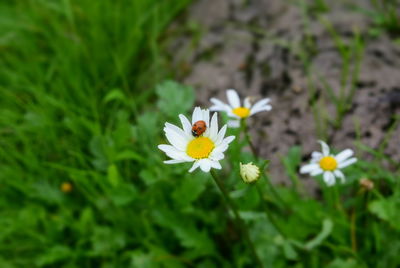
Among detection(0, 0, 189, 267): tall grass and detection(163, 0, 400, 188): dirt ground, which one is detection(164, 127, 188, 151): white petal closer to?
detection(0, 0, 189, 267): tall grass

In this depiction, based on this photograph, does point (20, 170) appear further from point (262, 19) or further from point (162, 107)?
point (262, 19)

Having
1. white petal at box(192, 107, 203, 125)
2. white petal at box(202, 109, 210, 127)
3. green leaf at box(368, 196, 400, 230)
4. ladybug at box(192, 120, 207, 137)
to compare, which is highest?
white petal at box(192, 107, 203, 125)

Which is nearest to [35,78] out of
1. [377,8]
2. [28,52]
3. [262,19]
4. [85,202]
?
[28,52]

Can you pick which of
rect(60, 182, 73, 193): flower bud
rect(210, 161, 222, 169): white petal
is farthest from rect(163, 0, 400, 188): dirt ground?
rect(210, 161, 222, 169): white petal

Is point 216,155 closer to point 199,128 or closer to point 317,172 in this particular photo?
point 199,128

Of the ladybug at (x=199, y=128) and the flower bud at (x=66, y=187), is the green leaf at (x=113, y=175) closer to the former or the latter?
the flower bud at (x=66, y=187)
